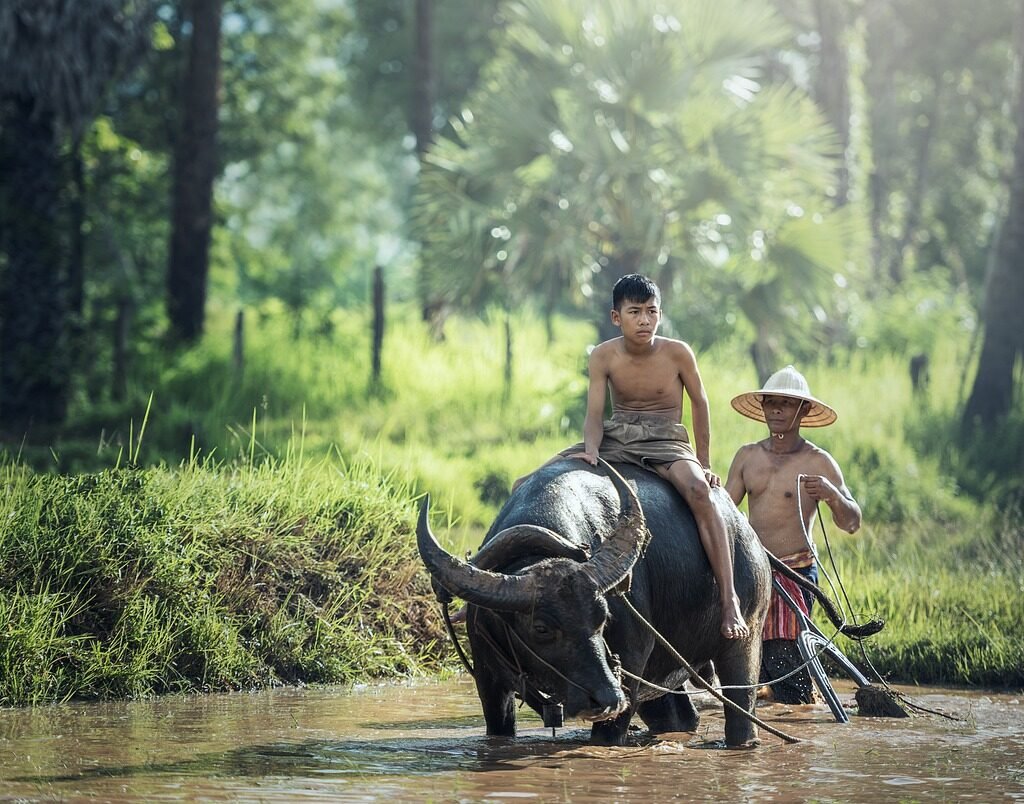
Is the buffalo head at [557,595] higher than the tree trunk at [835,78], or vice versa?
the tree trunk at [835,78]

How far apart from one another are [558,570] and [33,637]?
10.7 feet

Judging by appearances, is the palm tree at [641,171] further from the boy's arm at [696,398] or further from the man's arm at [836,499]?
the boy's arm at [696,398]

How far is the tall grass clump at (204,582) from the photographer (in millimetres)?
8508

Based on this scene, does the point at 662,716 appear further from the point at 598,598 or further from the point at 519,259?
the point at 519,259

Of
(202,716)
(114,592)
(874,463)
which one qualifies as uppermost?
(874,463)

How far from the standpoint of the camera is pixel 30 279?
20.7m

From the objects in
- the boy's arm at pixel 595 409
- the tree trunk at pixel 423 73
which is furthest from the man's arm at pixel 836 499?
the tree trunk at pixel 423 73

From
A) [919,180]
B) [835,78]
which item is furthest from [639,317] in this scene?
[919,180]

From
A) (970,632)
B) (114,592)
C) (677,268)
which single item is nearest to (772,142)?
(677,268)

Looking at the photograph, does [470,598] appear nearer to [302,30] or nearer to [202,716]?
[202,716]

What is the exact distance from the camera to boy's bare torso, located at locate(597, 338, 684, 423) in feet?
24.5

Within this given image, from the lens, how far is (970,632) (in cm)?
1038

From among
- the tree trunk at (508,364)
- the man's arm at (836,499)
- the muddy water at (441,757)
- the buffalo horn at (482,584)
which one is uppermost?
the tree trunk at (508,364)

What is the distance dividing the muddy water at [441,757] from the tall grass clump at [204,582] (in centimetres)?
33
